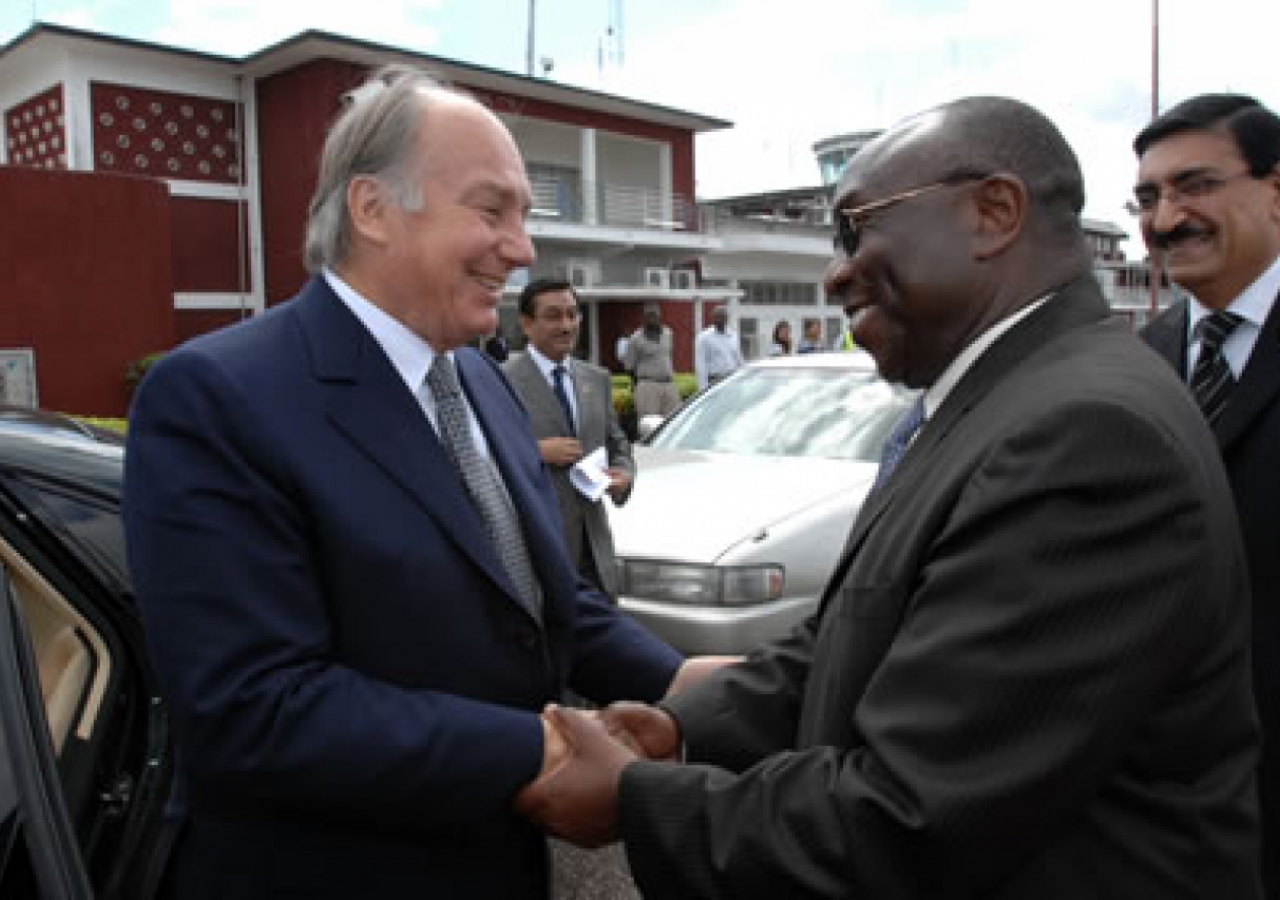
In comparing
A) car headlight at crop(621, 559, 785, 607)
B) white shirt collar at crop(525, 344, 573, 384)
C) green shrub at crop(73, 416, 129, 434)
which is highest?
white shirt collar at crop(525, 344, 573, 384)

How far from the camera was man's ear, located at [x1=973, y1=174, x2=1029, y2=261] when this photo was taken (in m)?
1.42

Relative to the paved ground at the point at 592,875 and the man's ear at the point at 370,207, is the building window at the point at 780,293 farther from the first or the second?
the man's ear at the point at 370,207

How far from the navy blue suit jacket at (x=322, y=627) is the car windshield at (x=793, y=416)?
13.6 ft

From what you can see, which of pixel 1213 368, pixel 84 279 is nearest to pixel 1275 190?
pixel 1213 368

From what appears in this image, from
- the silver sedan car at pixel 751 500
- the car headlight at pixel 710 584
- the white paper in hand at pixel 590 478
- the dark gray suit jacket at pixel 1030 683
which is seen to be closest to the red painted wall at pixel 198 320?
the silver sedan car at pixel 751 500

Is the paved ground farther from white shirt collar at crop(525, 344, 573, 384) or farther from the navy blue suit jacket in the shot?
white shirt collar at crop(525, 344, 573, 384)

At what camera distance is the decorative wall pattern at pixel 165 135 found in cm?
1889

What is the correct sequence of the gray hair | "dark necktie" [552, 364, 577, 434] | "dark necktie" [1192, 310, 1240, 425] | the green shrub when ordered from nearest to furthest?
the gray hair
"dark necktie" [1192, 310, 1240, 425]
the green shrub
"dark necktie" [552, 364, 577, 434]

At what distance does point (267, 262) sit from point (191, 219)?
161 centimetres

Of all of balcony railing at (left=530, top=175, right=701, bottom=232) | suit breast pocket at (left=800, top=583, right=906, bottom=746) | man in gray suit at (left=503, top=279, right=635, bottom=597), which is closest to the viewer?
suit breast pocket at (left=800, top=583, right=906, bottom=746)

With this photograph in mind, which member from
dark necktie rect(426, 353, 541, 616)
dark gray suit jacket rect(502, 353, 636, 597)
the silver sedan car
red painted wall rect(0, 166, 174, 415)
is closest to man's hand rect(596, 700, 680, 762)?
dark necktie rect(426, 353, 541, 616)

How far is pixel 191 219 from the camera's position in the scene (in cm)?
2005

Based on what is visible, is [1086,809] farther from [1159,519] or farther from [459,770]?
[459,770]

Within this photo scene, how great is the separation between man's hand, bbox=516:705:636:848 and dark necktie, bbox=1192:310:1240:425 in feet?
5.15
